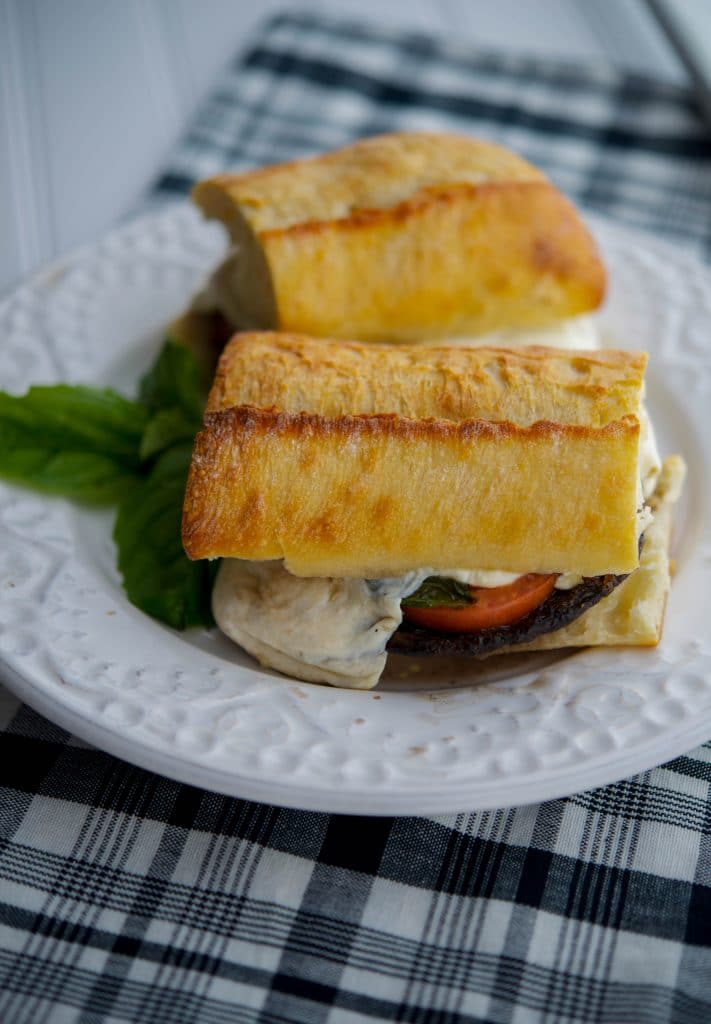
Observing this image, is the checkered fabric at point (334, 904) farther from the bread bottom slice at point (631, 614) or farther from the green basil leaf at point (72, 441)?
the green basil leaf at point (72, 441)

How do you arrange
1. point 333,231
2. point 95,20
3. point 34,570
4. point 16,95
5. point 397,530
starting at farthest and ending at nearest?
1. point 95,20
2. point 16,95
3. point 333,231
4. point 34,570
5. point 397,530

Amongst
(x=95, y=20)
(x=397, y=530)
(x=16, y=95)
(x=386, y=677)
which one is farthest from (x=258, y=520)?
(x=95, y=20)

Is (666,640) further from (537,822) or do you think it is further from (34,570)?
(34,570)

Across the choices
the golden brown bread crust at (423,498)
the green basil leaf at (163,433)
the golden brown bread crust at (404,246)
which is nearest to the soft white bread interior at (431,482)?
the golden brown bread crust at (423,498)

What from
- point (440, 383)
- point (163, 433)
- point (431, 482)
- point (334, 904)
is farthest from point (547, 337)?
point (334, 904)

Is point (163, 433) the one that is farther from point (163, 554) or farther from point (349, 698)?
point (349, 698)
